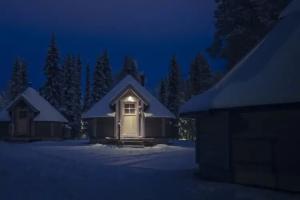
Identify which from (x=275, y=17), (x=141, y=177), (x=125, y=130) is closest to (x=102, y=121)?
(x=125, y=130)

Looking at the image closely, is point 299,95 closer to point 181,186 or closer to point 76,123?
point 181,186

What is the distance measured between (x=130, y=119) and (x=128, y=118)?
0.19 metres

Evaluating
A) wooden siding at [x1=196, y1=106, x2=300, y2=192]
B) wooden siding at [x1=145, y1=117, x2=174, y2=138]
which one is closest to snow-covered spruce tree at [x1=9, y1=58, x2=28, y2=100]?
wooden siding at [x1=145, y1=117, x2=174, y2=138]

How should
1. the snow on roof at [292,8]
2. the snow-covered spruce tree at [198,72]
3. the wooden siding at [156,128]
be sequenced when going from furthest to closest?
the snow-covered spruce tree at [198,72] < the wooden siding at [156,128] < the snow on roof at [292,8]

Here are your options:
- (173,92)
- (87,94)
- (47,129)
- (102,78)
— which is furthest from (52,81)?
(173,92)

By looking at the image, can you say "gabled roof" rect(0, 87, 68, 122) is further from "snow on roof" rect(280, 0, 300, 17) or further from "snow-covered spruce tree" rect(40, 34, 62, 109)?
"snow on roof" rect(280, 0, 300, 17)

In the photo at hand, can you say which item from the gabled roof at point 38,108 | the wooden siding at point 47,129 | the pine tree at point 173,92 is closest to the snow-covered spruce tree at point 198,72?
the pine tree at point 173,92

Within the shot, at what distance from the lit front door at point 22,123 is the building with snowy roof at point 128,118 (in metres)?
10.1

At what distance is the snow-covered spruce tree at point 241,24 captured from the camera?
24.0m

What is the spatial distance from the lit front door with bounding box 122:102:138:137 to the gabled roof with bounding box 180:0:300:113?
766 inches

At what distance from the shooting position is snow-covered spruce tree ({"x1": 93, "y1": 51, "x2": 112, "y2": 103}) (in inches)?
2382

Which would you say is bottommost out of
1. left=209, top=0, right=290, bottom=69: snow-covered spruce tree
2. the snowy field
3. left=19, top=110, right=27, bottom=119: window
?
the snowy field

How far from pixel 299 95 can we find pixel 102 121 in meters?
25.7

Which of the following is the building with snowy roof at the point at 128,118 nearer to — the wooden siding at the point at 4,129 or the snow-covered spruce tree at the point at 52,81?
the wooden siding at the point at 4,129
